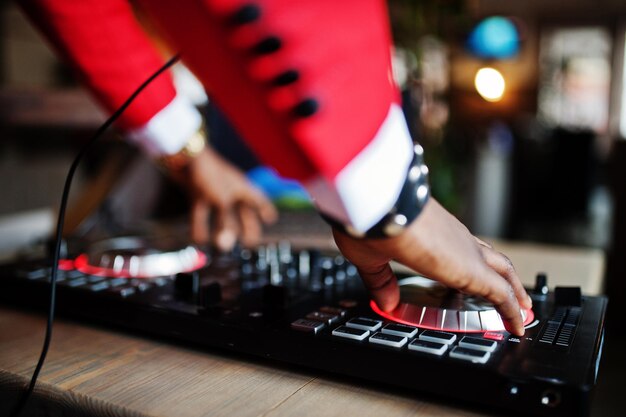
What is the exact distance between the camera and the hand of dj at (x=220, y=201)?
92 cm

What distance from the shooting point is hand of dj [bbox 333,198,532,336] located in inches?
16.0

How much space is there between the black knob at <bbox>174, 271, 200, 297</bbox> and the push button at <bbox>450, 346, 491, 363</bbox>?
0.26 meters

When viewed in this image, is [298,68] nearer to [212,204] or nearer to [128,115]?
[128,115]

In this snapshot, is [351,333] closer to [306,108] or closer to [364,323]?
[364,323]

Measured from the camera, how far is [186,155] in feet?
2.95

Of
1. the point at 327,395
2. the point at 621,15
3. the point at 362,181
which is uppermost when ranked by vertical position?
the point at 621,15

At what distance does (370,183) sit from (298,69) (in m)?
0.09

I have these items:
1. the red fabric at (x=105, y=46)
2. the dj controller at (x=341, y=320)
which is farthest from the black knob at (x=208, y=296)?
the red fabric at (x=105, y=46)

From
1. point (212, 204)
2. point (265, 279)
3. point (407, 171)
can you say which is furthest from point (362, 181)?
point (212, 204)

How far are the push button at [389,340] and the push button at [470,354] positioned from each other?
4 cm

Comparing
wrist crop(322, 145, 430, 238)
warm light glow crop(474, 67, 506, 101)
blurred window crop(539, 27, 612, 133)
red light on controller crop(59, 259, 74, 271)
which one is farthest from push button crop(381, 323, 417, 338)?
blurred window crop(539, 27, 612, 133)

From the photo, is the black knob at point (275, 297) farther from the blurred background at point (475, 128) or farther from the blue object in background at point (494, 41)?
the blue object in background at point (494, 41)

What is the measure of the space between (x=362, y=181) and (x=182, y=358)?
27cm

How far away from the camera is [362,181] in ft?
1.22
